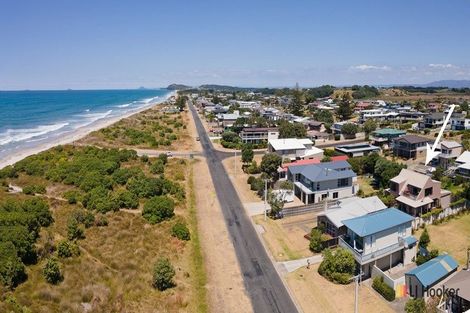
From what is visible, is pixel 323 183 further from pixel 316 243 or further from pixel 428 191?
pixel 316 243

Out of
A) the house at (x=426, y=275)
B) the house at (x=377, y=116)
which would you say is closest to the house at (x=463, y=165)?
the house at (x=426, y=275)

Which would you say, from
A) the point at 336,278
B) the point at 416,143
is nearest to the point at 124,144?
the point at 416,143

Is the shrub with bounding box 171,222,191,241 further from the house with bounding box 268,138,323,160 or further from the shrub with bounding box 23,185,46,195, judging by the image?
the house with bounding box 268,138,323,160

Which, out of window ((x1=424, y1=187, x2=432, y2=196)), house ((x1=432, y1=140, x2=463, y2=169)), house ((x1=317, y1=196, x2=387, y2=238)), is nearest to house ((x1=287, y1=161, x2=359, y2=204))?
window ((x1=424, y1=187, x2=432, y2=196))

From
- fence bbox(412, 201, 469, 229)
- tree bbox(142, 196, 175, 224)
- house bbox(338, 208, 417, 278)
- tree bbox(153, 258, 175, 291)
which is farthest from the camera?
tree bbox(142, 196, 175, 224)

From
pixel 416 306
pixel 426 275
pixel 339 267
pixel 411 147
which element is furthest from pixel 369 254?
pixel 411 147

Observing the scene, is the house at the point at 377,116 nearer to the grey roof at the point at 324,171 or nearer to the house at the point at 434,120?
the house at the point at 434,120

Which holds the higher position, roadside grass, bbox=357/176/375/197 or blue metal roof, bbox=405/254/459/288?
blue metal roof, bbox=405/254/459/288

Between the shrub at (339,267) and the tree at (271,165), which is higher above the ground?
the tree at (271,165)
